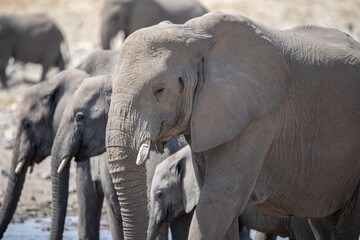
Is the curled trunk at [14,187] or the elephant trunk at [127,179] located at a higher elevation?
the elephant trunk at [127,179]

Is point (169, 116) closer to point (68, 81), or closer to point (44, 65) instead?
point (68, 81)

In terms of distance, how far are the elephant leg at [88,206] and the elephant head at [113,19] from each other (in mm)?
6769

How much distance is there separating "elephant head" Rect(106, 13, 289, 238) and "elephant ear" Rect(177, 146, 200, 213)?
1.33 metres

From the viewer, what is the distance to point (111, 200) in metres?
5.96

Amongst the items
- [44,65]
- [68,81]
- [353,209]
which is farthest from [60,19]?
[353,209]

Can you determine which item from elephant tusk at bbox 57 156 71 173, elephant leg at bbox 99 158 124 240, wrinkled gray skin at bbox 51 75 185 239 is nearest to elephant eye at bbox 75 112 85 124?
wrinkled gray skin at bbox 51 75 185 239

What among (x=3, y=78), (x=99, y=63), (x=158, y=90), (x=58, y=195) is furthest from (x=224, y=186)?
(x=3, y=78)

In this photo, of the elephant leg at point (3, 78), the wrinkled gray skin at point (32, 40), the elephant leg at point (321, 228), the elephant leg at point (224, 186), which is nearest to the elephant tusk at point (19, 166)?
the elephant leg at point (321, 228)

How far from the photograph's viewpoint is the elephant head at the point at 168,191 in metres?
5.70

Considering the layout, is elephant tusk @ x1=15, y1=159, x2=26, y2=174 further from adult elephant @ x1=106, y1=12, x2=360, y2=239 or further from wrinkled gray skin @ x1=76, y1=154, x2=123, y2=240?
adult elephant @ x1=106, y1=12, x2=360, y2=239

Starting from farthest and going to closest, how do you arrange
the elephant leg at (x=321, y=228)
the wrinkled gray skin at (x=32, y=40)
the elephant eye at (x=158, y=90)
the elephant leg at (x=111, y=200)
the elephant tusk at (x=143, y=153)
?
the wrinkled gray skin at (x=32, y=40) → the elephant leg at (x=111, y=200) → the elephant leg at (x=321, y=228) → the elephant eye at (x=158, y=90) → the elephant tusk at (x=143, y=153)

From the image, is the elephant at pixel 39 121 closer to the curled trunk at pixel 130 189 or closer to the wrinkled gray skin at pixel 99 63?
the wrinkled gray skin at pixel 99 63

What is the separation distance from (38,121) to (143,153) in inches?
112

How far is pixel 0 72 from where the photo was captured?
1380 cm
